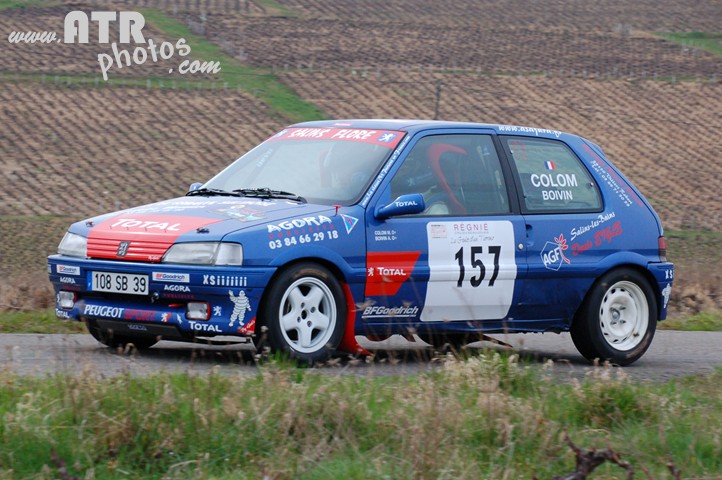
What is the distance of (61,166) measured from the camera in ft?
99.9

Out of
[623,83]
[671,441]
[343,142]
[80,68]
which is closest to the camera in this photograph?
[671,441]

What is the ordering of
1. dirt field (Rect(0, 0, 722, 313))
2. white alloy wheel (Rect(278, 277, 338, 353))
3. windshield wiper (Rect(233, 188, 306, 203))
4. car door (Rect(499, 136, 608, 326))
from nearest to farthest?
white alloy wheel (Rect(278, 277, 338, 353))
windshield wiper (Rect(233, 188, 306, 203))
car door (Rect(499, 136, 608, 326))
dirt field (Rect(0, 0, 722, 313))

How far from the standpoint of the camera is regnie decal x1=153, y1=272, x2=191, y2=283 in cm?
723

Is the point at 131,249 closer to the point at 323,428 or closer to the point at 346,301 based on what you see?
the point at 346,301

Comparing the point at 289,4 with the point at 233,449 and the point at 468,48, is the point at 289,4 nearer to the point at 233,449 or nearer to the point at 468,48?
the point at 468,48

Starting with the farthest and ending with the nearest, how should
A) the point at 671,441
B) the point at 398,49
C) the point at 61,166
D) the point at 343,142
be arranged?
the point at 398,49
the point at 61,166
the point at 343,142
the point at 671,441

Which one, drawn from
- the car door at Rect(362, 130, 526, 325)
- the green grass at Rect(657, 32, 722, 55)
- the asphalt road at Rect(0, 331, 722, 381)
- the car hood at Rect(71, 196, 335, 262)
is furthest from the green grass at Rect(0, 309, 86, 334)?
the green grass at Rect(657, 32, 722, 55)

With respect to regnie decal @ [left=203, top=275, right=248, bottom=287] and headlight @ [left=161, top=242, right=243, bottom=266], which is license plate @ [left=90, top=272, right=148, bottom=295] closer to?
headlight @ [left=161, top=242, right=243, bottom=266]

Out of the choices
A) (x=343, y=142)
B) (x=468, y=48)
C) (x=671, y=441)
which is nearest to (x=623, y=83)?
(x=468, y=48)

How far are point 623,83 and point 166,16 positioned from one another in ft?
62.2

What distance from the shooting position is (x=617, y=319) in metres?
9.04

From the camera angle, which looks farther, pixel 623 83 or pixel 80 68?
pixel 623 83

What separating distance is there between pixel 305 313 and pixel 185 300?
2.47 feet

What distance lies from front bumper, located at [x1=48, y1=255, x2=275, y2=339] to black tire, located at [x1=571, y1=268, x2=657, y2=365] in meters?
2.72
